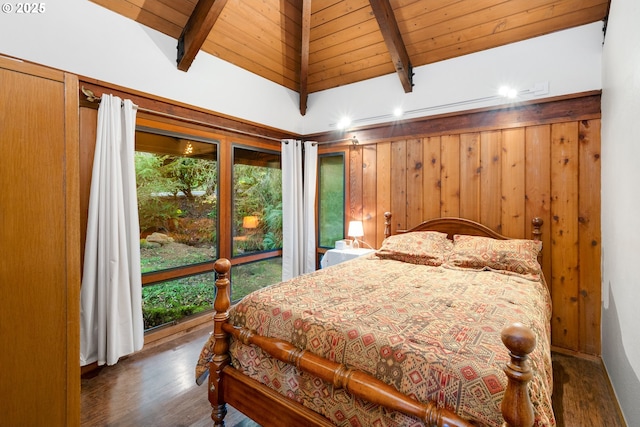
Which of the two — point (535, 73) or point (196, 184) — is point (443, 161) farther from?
point (196, 184)

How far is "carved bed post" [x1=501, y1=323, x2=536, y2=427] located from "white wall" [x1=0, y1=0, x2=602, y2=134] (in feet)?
9.28

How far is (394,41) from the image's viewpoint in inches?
125

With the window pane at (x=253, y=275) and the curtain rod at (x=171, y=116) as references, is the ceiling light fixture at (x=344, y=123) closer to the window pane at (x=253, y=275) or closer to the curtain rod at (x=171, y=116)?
the curtain rod at (x=171, y=116)

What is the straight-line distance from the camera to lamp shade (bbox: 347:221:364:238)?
378cm

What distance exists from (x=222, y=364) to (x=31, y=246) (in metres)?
1.10

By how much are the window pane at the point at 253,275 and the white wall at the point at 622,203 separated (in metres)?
3.37

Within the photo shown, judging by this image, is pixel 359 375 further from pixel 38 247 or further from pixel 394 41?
pixel 394 41

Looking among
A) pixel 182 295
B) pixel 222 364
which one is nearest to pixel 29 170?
pixel 222 364

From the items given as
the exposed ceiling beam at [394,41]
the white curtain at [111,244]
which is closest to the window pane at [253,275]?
the white curtain at [111,244]

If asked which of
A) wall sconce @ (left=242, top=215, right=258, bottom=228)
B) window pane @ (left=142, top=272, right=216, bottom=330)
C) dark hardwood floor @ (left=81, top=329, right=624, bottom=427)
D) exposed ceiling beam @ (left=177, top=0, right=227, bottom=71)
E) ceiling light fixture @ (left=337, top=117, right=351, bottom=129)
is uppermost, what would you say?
exposed ceiling beam @ (left=177, top=0, right=227, bottom=71)

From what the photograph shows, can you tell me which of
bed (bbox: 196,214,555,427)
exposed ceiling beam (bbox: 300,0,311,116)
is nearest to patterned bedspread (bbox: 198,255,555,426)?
bed (bbox: 196,214,555,427)

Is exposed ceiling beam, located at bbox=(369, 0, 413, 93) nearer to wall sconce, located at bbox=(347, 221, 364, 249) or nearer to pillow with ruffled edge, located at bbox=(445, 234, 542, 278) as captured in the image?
wall sconce, located at bbox=(347, 221, 364, 249)

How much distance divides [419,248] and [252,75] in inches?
112

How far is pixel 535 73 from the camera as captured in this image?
2.89 meters
